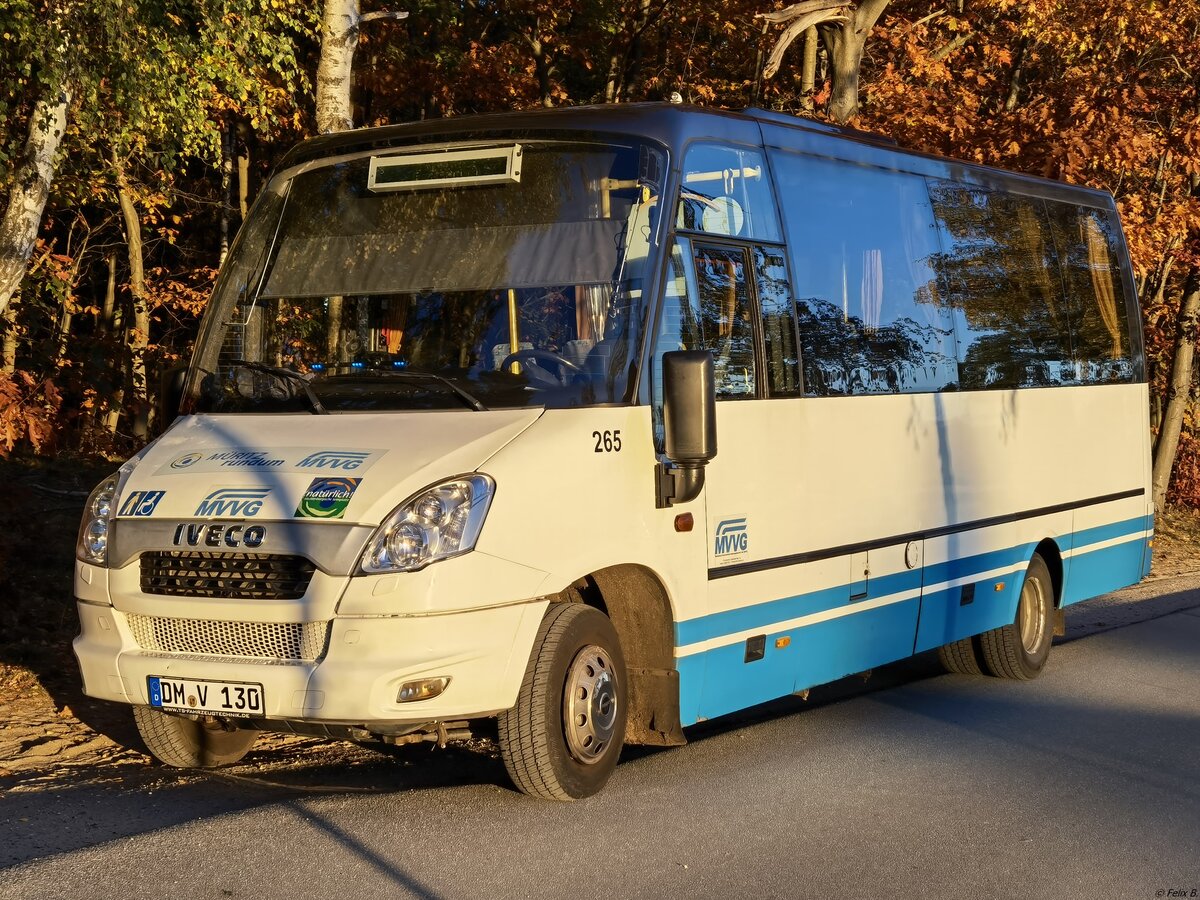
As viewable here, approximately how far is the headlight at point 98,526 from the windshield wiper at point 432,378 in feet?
4.06

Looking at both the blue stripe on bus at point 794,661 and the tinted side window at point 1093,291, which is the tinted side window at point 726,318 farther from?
the tinted side window at point 1093,291

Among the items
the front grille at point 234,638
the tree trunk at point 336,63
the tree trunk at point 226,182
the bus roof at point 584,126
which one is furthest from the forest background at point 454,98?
the front grille at point 234,638

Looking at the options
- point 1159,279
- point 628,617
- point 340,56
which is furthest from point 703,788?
point 1159,279

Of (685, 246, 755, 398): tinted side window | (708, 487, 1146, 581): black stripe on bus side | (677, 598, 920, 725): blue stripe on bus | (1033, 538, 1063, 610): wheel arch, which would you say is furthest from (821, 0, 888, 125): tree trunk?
(685, 246, 755, 398): tinted side window

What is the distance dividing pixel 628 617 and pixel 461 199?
2.11m

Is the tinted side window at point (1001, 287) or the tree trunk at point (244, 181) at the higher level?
the tree trunk at point (244, 181)

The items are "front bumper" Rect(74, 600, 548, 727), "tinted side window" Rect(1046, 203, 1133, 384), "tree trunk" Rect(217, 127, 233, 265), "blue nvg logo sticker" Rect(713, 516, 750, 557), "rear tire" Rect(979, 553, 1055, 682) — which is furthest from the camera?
"tree trunk" Rect(217, 127, 233, 265)

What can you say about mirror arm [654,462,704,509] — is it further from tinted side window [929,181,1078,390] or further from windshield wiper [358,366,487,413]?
tinted side window [929,181,1078,390]

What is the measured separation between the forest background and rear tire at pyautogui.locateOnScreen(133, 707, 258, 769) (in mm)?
3950

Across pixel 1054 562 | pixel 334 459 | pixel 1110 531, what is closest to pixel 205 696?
pixel 334 459

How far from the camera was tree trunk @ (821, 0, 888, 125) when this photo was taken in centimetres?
1603

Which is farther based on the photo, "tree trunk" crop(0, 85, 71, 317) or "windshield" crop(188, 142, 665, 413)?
"tree trunk" crop(0, 85, 71, 317)

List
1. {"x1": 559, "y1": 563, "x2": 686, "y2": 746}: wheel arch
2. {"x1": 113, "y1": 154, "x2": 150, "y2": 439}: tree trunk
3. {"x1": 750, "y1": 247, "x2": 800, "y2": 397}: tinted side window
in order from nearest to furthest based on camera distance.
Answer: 1. {"x1": 559, "y1": 563, "x2": 686, "y2": 746}: wheel arch
2. {"x1": 750, "y1": 247, "x2": 800, "y2": 397}: tinted side window
3. {"x1": 113, "y1": 154, "x2": 150, "y2": 439}: tree trunk

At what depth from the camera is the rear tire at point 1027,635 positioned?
10625mm
